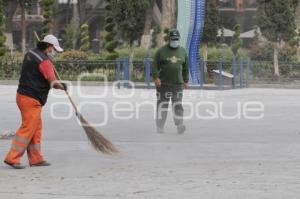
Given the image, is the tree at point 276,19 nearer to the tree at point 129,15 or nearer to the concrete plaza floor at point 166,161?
the tree at point 129,15

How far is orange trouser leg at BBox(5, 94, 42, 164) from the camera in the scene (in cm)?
970

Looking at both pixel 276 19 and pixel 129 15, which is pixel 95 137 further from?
pixel 276 19

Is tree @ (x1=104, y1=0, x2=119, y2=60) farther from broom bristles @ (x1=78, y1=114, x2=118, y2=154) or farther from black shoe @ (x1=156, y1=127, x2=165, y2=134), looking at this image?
broom bristles @ (x1=78, y1=114, x2=118, y2=154)

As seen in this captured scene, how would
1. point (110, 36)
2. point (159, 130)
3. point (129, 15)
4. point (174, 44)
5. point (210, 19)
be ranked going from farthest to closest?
point (110, 36) → point (210, 19) → point (129, 15) → point (159, 130) → point (174, 44)

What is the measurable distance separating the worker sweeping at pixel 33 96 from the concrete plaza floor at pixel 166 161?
0.76 ft

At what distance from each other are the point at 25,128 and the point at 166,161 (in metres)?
1.88

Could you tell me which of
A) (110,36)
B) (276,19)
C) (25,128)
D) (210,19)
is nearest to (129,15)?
(110,36)

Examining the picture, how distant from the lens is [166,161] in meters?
10.5


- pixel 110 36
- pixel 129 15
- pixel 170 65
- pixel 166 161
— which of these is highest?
pixel 170 65

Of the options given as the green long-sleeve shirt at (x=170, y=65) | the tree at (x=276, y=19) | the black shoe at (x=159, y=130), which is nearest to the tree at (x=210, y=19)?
the tree at (x=276, y=19)

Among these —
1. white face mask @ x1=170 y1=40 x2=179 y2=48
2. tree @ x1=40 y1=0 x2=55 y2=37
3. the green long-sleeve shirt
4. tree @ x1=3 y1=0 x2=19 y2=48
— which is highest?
white face mask @ x1=170 y1=40 x2=179 y2=48

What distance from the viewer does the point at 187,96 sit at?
24.7 m

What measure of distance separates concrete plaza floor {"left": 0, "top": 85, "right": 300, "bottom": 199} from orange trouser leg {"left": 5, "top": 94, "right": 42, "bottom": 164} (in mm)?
201

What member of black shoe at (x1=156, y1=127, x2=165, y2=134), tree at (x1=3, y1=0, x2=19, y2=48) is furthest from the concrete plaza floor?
tree at (x1=3, y1=0, x2=19, y2=48)
